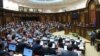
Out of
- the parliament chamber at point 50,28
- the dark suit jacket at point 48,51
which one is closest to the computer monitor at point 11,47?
the parliament chamber at point 50,28

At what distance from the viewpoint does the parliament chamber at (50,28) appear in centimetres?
776

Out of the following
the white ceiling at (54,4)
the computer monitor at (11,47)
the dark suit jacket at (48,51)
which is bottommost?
the computer monitor at (11,47)

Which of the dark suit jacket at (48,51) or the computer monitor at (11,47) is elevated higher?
the dark suit jacket at (48,51)

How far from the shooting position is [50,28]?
79.8ft

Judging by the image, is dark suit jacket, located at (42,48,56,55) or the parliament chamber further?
the parliament chamber

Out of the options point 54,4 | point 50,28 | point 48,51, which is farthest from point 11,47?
point 54,4

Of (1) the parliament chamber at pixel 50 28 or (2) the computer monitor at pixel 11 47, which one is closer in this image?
(1) the parliament chamber at pixel 50 28

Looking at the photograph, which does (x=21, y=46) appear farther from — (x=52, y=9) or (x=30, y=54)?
(x=52, y=9)

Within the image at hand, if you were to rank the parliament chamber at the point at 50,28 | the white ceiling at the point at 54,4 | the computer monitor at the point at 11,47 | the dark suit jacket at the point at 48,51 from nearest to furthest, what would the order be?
1. the dark suit jacket at the point at 48,51
2. the parliament chamber at the point at 50,28
3. the computer monitor at the point at 11,47
4. the white ceiling at the point at 54,4

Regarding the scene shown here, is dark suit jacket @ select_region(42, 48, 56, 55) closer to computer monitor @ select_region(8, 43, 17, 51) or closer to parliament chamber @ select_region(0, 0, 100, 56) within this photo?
parliament chamber @ select_region(0, 0, 100, 56)

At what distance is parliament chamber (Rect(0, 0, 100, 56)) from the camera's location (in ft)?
25.5

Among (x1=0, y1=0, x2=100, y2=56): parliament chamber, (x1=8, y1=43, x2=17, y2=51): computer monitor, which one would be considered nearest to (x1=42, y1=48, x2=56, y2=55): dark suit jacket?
(x1=0, y1=0, x2=100, y2=56): parliament chamber

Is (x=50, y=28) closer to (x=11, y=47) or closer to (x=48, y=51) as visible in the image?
(x=11, y=47)

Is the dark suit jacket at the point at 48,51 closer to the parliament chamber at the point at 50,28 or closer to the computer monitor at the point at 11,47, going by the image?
the parliament chamber at the point at 50,28
